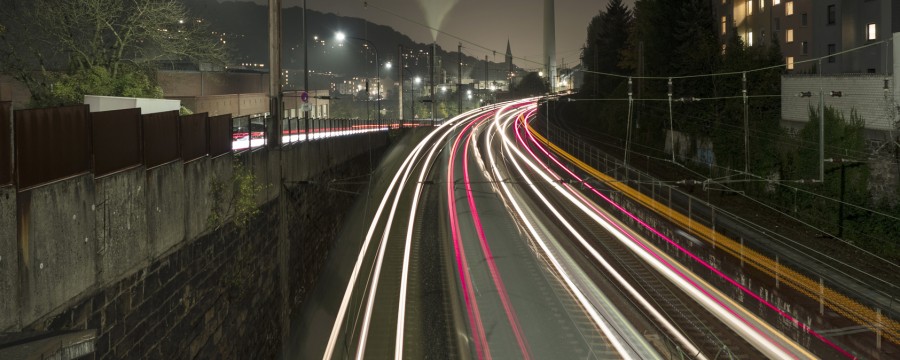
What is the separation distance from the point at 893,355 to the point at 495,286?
35.5ft

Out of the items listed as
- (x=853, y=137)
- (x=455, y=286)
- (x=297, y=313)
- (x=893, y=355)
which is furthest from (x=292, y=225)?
(x=853, y=137)

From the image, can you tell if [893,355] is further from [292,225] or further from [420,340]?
[292,225]

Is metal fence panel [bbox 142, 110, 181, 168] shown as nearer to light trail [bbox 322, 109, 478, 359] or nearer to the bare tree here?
light trail [bbox 322, 109, 478, 359]

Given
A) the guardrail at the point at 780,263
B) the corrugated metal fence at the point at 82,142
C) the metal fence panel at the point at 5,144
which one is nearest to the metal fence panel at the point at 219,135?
the corrugated metal fence at the point at 82,142

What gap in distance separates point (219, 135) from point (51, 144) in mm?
6434

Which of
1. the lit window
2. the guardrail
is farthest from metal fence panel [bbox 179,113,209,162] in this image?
the lit window

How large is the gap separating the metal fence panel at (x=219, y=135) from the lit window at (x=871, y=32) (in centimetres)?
4475

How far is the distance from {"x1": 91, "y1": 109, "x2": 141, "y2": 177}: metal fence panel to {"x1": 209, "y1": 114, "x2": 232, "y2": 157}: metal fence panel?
327 cm

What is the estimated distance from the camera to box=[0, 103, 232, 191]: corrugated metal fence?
6609mm

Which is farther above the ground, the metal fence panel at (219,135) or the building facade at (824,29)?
the building facade at (824,29)

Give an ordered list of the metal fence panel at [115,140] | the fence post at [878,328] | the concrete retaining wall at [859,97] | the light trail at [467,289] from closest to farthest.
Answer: the metal fence panel at [115,140] → the fence post at [878,328] → the light trail at [467,289] → the concrete retaining wall at [859,97]

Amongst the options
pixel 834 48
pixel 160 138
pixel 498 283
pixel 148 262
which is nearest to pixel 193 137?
pixel 160 138

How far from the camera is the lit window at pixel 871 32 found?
47322 mm

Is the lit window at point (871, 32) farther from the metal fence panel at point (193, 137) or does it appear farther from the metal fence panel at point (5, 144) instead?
the metal fence panel at point (5, 144)
